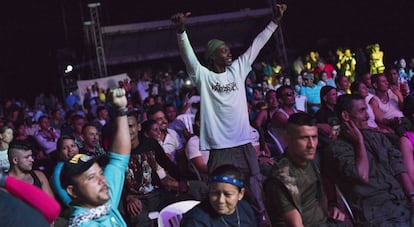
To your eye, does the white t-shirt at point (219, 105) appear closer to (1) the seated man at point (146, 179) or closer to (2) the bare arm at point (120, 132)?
(1) the seated man at point (146, 179)

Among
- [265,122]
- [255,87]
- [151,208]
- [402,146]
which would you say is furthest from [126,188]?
[255,87]

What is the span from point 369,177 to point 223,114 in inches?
61.4

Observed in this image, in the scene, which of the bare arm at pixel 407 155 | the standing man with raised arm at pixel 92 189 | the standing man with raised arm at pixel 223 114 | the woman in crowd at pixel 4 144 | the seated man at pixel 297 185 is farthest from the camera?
the woman in crowd at pixel 4 144

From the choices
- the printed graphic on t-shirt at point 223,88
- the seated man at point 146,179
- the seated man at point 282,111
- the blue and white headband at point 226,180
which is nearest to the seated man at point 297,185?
the blue and white headband at point 226,180

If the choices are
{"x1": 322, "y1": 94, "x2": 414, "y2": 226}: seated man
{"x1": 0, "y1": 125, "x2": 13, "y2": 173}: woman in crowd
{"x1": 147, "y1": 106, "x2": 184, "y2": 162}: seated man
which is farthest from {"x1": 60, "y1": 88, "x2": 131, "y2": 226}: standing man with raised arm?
{"x1": 0, "y1": 125, "x2": 13, "y2": 173}: woman in crowd

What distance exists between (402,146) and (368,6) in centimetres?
1858

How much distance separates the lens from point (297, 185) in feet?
14.3

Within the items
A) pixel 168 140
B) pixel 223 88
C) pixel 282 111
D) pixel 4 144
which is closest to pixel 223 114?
pixel 223 88

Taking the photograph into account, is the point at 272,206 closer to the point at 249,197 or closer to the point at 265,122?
the point at 249,197

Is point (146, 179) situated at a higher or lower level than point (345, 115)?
lower

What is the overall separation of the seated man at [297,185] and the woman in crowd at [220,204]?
0.78 feet

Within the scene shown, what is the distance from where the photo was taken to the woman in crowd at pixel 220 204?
4.39 m

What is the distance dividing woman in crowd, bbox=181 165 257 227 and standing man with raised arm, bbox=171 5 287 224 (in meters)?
1.26

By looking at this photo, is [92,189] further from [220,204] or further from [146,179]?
[146,179]
